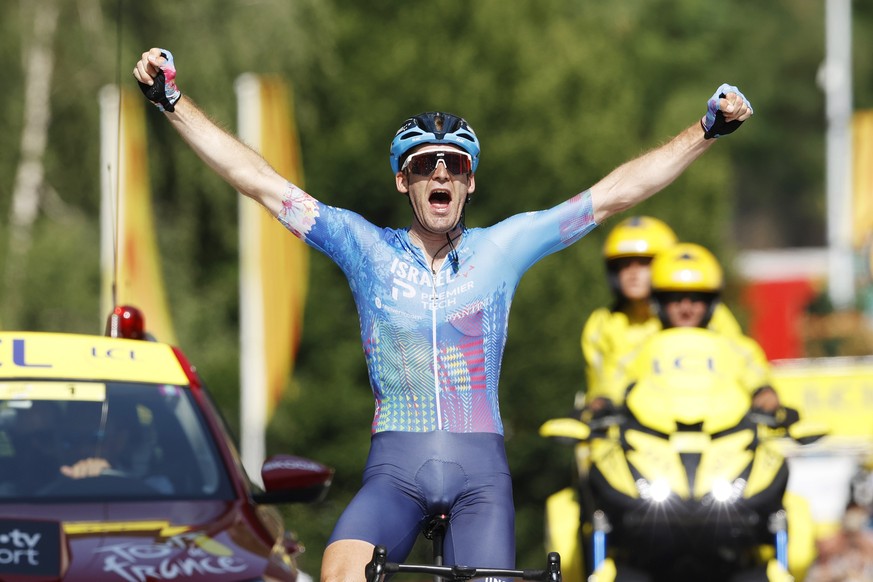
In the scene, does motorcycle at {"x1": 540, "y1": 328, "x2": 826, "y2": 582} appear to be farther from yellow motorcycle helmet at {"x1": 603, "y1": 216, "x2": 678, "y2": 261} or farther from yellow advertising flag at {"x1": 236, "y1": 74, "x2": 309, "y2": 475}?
yellow advertising flag at {"x1": 236, "y1": 74, "x2": 309, "y2": 475}

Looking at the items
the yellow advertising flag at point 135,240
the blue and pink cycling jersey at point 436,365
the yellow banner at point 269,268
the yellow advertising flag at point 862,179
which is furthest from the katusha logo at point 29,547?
the yellow advertising flag at point 862,179

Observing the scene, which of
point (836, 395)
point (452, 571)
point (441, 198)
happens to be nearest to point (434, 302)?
point (441, 198)

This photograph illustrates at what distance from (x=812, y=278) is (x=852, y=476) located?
3557cm

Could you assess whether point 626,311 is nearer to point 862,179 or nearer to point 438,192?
point 438,192

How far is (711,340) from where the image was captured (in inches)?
358

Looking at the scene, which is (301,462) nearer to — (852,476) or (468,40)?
(852,476)

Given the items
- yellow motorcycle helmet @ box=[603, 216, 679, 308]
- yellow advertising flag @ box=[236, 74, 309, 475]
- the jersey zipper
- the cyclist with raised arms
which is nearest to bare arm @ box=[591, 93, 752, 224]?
the cyclist with raised arms

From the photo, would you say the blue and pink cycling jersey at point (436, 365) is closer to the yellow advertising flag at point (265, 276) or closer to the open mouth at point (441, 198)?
the open mouth at point (441, 198)

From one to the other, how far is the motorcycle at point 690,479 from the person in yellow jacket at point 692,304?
11.1 inches

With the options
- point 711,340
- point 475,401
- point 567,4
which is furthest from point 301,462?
point 567,4

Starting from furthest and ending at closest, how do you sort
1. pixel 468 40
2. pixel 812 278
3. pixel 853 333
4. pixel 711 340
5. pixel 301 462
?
pixel 812 278
pixel 853 333
pixel 468 40
pixel 711 340
pixel 301 462

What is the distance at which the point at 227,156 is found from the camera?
5.82m

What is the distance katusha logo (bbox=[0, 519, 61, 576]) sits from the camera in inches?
232

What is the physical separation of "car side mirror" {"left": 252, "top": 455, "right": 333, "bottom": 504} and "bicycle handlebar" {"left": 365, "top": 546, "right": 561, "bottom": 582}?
186cm
